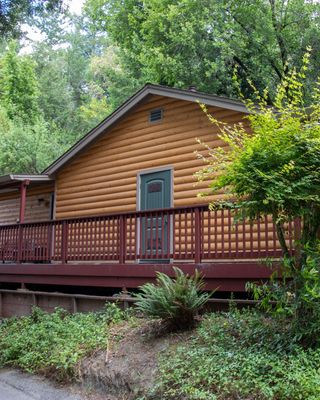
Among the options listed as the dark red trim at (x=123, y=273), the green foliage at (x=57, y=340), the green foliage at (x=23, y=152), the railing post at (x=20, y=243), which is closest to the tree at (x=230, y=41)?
the green foliage at (x=23, y=152)

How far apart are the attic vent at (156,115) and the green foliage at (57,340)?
502 centimetres

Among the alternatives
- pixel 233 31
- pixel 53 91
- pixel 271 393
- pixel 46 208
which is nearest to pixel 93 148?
pixel 46 208

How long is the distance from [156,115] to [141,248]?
376 centimetres

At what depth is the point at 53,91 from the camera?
37.3 m

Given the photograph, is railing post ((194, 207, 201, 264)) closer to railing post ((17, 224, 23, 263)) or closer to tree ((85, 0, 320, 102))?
railing post ((17, 224, 23, 263))

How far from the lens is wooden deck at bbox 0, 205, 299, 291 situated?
23.9ft

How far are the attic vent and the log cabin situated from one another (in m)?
0.02

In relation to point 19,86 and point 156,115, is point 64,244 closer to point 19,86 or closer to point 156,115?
point 156,115

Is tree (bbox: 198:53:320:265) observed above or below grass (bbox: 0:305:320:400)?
above

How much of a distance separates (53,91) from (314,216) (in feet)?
113

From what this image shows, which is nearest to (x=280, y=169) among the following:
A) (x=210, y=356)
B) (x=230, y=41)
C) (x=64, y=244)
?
(x=210, y=356)

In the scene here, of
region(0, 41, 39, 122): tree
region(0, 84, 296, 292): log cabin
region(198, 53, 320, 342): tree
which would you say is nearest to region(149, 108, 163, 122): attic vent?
region(0, 84, 296, 292): log cabin

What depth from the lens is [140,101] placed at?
11.6 metres

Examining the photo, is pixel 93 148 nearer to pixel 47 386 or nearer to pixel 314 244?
pixel 47 386
